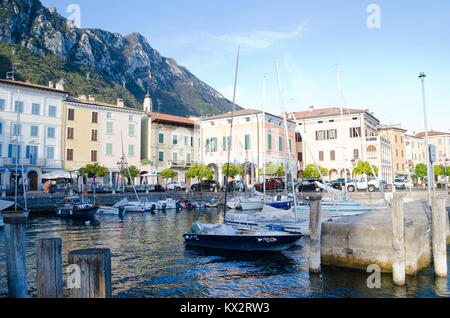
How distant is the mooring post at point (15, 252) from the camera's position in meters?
5.50

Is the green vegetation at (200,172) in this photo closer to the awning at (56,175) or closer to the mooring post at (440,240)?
the awning at (56,175)

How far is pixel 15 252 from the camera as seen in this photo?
18.5ft

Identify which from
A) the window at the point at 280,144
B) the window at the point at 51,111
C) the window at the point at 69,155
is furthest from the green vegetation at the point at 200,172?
the window at the point at 51,111

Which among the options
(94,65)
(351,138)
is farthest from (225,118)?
(94,65)

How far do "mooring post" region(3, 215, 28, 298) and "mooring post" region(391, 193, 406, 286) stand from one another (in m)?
7.88

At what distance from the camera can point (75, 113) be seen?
43281 mm

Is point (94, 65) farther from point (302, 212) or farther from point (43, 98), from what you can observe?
point (302, 212)

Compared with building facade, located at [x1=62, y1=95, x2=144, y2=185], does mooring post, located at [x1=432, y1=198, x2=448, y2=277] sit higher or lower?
lower

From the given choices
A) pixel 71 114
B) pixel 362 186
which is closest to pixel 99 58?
pixel 71 114

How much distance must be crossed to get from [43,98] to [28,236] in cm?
2762

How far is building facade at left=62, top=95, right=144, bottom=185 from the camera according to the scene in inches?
1683

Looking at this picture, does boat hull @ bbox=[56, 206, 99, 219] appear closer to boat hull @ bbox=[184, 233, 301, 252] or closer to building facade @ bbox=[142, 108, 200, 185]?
boat hull @ bbox=[184, 233, 301, 252]

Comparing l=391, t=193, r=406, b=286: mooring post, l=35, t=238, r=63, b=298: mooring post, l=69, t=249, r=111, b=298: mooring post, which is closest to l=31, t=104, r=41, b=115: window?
l=35, t=238, r=63, b=298: mooring post

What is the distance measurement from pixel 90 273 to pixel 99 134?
43.7 m
